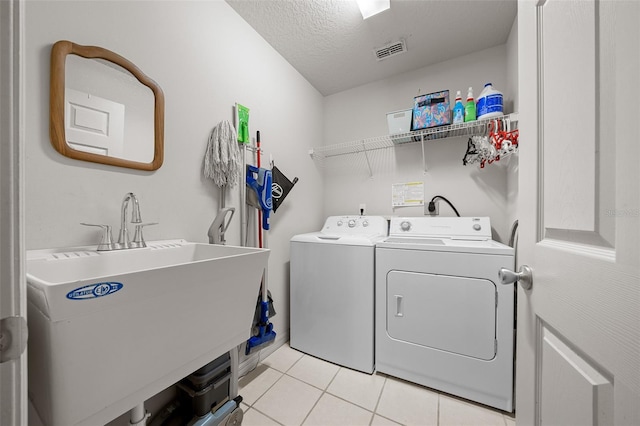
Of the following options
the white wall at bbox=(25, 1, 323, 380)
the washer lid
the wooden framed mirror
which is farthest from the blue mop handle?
the wooden framed mirror

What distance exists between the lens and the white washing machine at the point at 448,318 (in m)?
1.32

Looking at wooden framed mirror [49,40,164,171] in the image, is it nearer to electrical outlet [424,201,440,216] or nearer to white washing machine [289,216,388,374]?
white washing machine [289,216,388,374]

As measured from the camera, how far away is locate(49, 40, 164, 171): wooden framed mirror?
0.87 meters

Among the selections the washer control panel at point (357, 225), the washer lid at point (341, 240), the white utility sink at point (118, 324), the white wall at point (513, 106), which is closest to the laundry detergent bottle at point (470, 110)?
the white wall at point (513, 106)

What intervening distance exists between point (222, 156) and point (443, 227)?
1773 millimetres

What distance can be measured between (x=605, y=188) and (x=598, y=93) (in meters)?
0.18

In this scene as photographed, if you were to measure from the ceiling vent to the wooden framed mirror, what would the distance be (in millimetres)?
1740

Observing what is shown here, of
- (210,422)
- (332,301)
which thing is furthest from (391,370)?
(210,422)

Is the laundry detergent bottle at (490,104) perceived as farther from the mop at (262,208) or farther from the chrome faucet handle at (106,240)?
the chrome faucet handle at (106,240)

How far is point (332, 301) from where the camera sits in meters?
1.75

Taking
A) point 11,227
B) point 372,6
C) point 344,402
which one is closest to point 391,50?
point 372,6

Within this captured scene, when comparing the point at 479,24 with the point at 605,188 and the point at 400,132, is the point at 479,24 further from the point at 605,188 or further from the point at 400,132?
the point at 605,188

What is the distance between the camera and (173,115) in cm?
125

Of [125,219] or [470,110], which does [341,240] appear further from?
[470,110]
